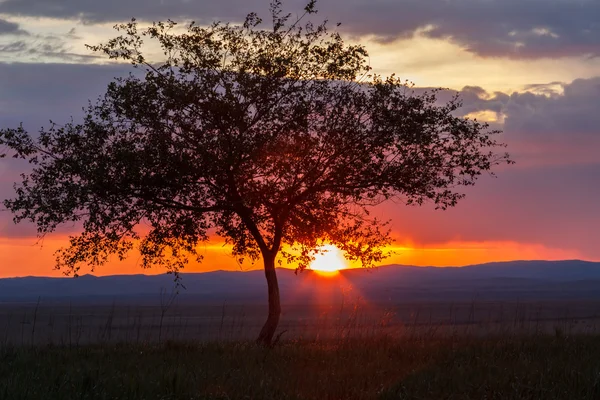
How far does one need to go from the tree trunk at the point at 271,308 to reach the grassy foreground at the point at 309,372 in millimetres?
4968

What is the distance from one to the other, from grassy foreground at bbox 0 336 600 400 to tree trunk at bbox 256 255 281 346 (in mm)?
4968

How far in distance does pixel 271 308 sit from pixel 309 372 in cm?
1102

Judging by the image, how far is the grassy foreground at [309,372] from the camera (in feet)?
48.2

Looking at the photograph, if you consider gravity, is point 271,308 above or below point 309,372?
above

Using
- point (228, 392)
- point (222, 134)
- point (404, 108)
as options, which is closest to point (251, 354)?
point (228, 392)

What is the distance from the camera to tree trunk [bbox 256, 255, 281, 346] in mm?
27219

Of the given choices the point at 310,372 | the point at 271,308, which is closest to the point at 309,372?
the point at 310,372

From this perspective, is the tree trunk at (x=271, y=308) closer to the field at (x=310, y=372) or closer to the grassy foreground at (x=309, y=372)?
the field at (x=310, y=372)

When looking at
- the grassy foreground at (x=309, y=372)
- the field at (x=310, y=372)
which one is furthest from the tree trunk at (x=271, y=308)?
the grassy foreground at (x=309, y=372)

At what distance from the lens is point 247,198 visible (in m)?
26.2

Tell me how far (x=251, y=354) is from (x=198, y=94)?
Result: 10166 millimetres

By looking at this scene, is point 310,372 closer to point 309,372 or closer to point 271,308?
point 309,372

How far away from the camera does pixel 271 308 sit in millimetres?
28188

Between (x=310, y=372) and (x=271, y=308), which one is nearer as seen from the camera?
(x=310, y=372)
